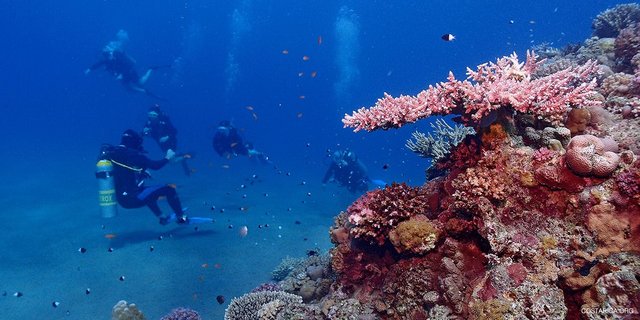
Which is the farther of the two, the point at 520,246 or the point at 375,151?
the point at 375,151

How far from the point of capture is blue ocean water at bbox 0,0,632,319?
453 inches

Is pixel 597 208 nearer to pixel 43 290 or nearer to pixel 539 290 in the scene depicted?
pixel 539 290

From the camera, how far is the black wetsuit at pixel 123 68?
2358 centimetres

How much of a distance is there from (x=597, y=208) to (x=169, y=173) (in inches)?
1240

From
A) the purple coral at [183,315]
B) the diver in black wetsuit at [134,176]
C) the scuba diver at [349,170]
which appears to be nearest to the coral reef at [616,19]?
the scuba diver at [349,170]

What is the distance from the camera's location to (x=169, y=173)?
31031mm

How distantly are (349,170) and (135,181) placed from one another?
11006 mm

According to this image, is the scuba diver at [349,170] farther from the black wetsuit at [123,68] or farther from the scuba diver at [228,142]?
the black wetsuit at [123,68]

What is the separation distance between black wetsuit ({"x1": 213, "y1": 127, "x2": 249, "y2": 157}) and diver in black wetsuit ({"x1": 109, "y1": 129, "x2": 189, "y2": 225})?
4822mm

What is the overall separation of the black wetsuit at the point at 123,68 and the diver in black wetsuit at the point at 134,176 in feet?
43.1

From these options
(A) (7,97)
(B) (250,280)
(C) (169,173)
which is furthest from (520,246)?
(A) (7,97)

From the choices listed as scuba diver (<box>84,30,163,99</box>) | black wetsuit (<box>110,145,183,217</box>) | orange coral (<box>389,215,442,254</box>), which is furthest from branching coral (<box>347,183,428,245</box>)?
scuba diver (<box>84,30,163,99</box>)

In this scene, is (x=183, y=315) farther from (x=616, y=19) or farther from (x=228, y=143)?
(x=616, y=19)

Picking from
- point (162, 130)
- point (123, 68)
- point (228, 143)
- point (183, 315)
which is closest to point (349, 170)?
point (228, 143)
